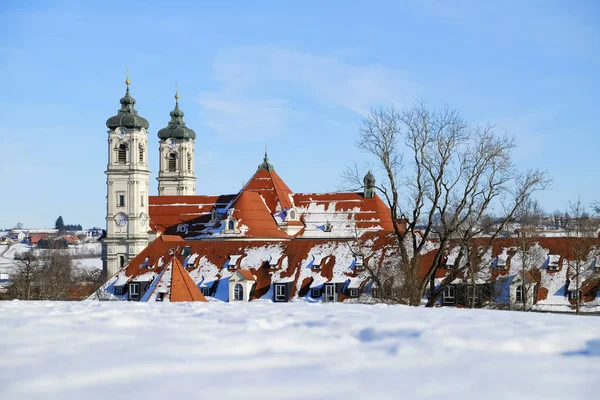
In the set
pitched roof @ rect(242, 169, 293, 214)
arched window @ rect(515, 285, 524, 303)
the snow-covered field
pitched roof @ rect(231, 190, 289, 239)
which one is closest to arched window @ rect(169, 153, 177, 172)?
pitched roof @ rect(242, 169, 293, 214)

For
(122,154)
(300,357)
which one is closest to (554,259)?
(300,357)

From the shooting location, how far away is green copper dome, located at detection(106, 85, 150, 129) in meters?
86.6

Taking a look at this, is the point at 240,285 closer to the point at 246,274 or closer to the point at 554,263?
the point at 246,274

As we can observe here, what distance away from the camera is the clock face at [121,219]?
85.4m

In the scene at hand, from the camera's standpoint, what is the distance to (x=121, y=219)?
281ft

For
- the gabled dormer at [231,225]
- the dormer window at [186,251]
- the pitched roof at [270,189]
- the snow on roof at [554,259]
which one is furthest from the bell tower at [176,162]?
the snow on roof at [554,259]

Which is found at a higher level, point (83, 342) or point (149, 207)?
point (149, 207)

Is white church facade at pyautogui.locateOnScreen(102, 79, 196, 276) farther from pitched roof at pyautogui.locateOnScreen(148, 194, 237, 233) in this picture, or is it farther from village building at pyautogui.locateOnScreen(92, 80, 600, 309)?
village building at pyautogui.locateOnScreen(92, 80, 600, 309)

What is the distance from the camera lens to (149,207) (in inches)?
3383

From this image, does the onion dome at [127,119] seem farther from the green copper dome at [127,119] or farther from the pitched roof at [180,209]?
the pitched roof at [180,209]

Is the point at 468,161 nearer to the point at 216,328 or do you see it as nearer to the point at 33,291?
the point at 216,328

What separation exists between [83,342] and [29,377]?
62.4 inches

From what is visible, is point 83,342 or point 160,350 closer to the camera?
point 160,350

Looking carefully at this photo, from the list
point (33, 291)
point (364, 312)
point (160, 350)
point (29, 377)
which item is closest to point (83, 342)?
point (160, 350)
